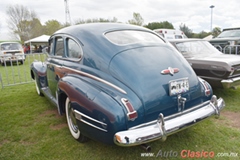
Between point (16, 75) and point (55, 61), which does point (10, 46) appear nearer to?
point (16, 75)

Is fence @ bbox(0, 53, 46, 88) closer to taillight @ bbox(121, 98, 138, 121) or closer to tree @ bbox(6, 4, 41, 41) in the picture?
taillight @ bbox(121, 98, 138, 121)

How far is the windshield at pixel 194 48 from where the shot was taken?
16.8ft

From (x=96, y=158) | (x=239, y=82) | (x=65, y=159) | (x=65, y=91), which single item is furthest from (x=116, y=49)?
(x=239, y=82)

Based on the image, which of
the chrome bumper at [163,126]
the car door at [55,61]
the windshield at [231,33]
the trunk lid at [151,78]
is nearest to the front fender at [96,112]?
the chrome bumper at [163,126]

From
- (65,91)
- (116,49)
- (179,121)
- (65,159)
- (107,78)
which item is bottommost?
(65,159)

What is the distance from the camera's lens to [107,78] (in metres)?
2.36

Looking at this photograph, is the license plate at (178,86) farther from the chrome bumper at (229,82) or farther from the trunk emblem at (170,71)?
the chrome bumper at (229,82)

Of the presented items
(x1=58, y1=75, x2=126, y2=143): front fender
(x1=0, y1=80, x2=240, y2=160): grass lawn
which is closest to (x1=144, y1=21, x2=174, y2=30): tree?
(x1=0, y1=80, x2=240, y2=160): grass lawn

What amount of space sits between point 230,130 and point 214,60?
5.75ft

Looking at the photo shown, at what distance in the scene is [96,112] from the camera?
2125 mm

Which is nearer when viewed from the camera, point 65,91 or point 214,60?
point 65,91

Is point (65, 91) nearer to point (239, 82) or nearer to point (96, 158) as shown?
point (96, 158)

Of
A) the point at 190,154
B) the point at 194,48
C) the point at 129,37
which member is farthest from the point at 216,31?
the point at 190,154

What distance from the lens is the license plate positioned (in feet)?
7.87
